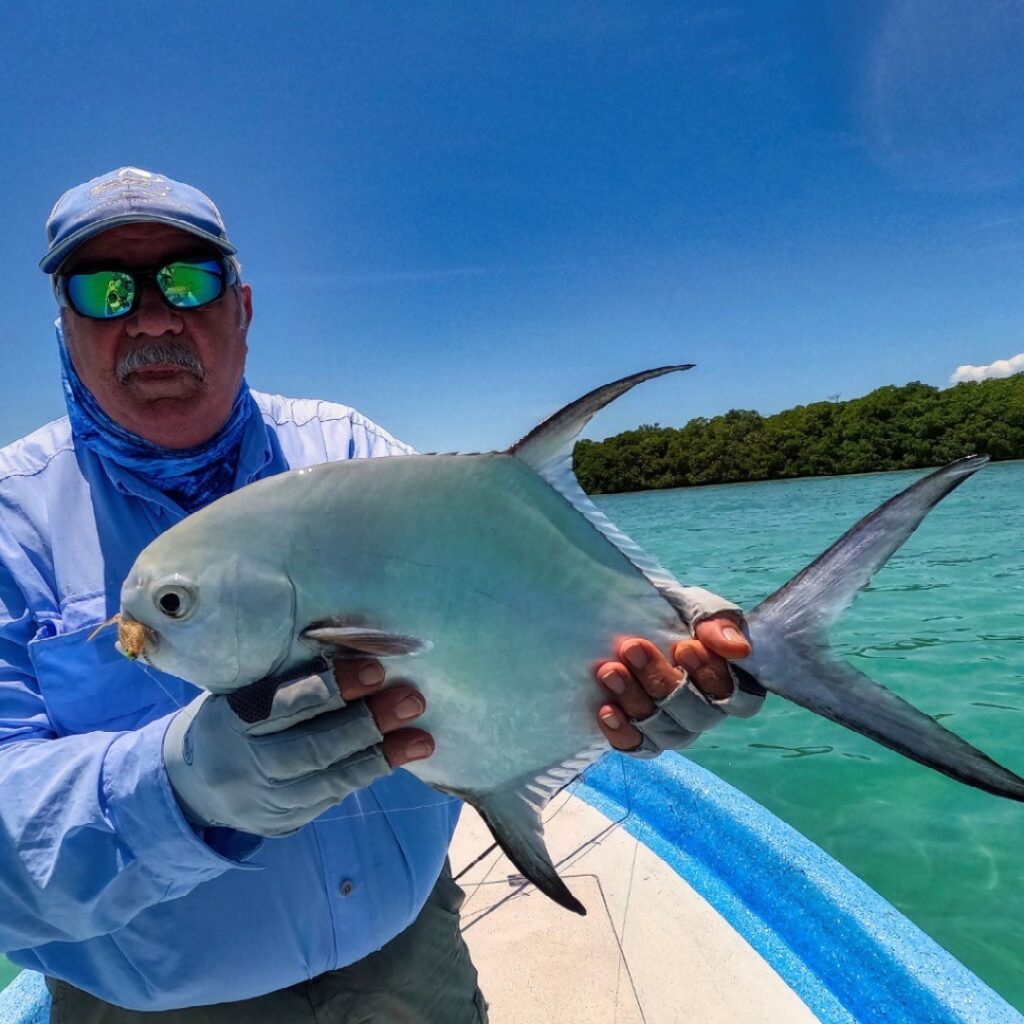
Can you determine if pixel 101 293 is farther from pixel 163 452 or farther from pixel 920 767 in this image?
pixel 920 767

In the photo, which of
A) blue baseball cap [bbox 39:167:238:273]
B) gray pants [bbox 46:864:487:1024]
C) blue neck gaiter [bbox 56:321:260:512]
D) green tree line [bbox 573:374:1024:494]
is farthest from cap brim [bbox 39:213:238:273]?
green tree line [bbox 573:374:1024:494]

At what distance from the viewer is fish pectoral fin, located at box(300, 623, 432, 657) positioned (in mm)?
1125

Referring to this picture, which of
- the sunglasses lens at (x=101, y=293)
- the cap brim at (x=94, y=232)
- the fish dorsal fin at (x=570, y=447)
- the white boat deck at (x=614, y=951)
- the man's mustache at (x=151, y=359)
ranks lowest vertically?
the white boat deck at (x=614, y=951)

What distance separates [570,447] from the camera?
4.35ft

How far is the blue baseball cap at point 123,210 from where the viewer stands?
167cm

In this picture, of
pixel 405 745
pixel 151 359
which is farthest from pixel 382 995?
pixel 151 359

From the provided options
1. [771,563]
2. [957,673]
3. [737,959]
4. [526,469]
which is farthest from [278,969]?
[771,563]

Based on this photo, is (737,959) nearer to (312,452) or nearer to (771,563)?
(312,452)

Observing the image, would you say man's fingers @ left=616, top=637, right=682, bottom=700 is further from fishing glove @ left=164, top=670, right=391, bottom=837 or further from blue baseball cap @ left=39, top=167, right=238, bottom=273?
blue baseball cap @ left=39, top=167, right=238, bottom=273

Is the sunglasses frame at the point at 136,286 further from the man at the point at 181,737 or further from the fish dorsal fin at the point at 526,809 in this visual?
the fish dorsal fin at the point at 526,809

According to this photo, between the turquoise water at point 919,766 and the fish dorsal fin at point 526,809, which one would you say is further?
the turquoise water at point 919,766

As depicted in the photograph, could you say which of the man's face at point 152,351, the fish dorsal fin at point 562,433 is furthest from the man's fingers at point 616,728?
Answer: the man's face at point 152,351

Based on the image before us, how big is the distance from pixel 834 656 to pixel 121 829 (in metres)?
1.24

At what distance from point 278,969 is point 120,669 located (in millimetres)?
714
